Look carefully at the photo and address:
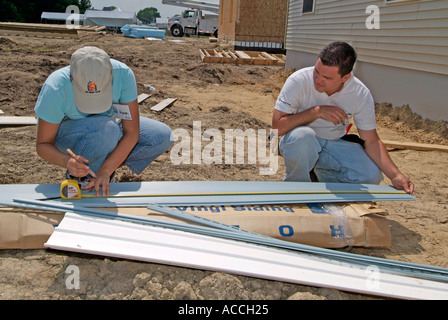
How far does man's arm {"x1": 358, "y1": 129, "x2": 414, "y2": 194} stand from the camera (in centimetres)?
260

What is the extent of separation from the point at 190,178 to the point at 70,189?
1.57 meters

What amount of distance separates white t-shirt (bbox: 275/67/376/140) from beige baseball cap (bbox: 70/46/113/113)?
4.25 feet

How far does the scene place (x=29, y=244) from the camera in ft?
6.61

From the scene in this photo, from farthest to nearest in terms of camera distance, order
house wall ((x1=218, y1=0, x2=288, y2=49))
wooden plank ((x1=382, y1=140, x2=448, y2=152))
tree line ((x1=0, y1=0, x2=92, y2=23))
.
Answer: tree line ((x1=0, y1=0, x2=92, y2=23)) → house wall ((x1=218, y1=0, x2=288, y2=49)) → wooden plank ((x1=382, y1=140, x2=448, y2=152))

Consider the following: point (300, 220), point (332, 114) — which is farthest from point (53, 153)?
point (332, 114)

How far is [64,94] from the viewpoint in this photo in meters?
2.26

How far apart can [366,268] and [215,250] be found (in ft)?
2.63

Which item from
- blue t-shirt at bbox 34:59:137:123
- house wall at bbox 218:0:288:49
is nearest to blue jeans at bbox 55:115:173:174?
blue t-shirt at bbox 34:59:137:123

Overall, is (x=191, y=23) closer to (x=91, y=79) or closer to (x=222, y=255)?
(x=91, y=79)

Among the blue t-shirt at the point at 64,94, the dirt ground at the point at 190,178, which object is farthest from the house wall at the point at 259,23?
the blue t-shirt at the point at 64,94

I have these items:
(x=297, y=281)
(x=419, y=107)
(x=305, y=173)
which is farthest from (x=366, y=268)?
(x=419, y=107)

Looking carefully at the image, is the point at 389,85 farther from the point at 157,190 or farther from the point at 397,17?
the point at 157,190

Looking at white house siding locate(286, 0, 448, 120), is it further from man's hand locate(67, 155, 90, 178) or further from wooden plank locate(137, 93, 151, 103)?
man's hand locate(67, 155, 90, 178)

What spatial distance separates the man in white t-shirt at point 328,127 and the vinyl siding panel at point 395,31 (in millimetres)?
3365
